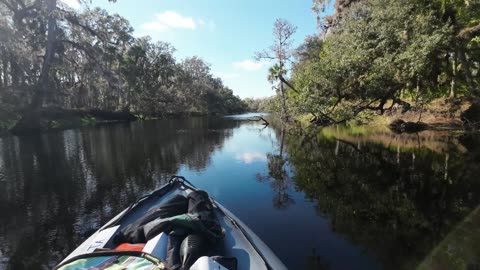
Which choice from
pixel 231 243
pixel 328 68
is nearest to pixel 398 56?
pixel 328 68

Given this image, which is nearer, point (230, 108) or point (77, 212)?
point (77, 212)

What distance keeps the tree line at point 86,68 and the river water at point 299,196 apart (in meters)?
18.1

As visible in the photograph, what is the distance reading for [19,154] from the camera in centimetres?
1758

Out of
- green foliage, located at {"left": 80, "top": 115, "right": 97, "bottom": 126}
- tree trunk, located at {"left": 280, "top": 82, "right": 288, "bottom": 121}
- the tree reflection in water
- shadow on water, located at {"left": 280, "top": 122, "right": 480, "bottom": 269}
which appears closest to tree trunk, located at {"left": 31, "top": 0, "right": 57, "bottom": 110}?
green foliage, located at {"left": 80, "top": 115, "right": 97, "bottom": 126}

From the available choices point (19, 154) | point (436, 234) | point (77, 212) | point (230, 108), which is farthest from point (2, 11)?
point (230, 108)

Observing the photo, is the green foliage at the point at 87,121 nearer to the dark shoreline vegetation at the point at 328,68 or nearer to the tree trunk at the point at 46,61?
the dark shoreline vegetation at the point at 328,68

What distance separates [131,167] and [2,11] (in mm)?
26288

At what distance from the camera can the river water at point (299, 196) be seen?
5672 millimetres

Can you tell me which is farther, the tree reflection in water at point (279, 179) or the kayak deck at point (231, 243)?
the tree reflection in water at point (279, 179)

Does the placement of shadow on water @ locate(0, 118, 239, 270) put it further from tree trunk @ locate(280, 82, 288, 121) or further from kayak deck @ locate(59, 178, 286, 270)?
tree trunk @ locate(280, 82, 288, 121)

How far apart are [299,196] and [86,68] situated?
41529mm

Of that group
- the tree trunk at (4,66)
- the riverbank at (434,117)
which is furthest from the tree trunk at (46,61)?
the riverbank at (434,117)

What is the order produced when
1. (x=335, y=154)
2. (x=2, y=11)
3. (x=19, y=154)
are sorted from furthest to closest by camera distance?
1. (x=2, y=11)
2. (x=19, y=154)
3. (x=335, y=154)

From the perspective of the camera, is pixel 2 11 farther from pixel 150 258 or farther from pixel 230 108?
pixel 230 108
